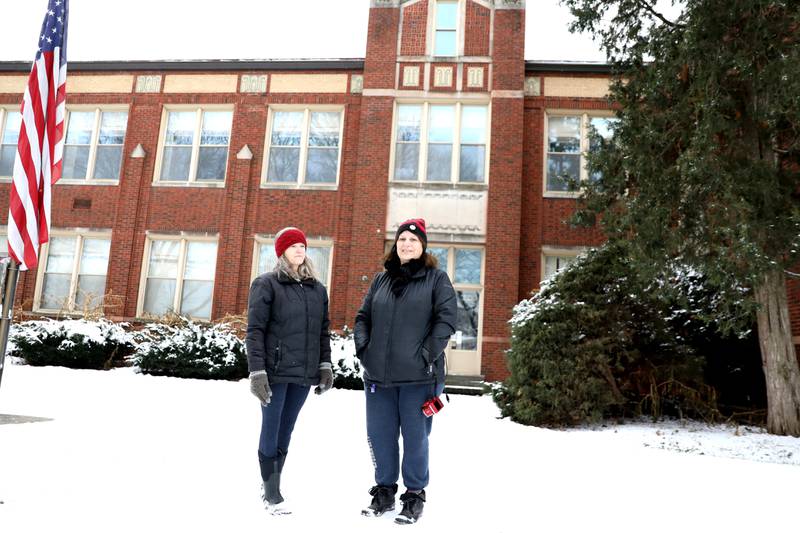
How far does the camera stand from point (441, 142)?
15414 millimetres

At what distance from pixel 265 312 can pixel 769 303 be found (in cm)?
714

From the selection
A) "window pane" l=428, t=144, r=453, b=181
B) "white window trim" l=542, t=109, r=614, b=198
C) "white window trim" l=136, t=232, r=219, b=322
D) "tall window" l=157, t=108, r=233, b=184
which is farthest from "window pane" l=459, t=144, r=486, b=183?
"white window trim" l=136, t=232, r=219, b=322

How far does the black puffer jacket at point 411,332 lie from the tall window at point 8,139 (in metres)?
16.9

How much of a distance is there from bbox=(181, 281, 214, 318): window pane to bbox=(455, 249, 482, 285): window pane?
6.41 m

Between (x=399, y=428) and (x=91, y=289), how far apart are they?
14554mm

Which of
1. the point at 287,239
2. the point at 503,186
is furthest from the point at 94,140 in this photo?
the point at 287,239

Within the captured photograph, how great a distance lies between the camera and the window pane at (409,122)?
15500 millimetres

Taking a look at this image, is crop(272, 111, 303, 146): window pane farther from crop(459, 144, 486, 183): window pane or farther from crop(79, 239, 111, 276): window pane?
crop(79, 239, 111, 276): window pane

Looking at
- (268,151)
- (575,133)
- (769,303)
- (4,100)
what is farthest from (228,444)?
(4,100)

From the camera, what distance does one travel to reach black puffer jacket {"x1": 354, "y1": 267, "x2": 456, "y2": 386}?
12.8ft

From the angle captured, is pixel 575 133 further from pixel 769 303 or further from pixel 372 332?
pixel 372 332

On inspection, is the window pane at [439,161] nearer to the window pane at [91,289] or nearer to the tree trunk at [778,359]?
the tree trunk at [778,359]

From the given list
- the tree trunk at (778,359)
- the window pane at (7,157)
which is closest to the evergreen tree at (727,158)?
the tree trunk at (778,359)

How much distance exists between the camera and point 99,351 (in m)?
13.7
